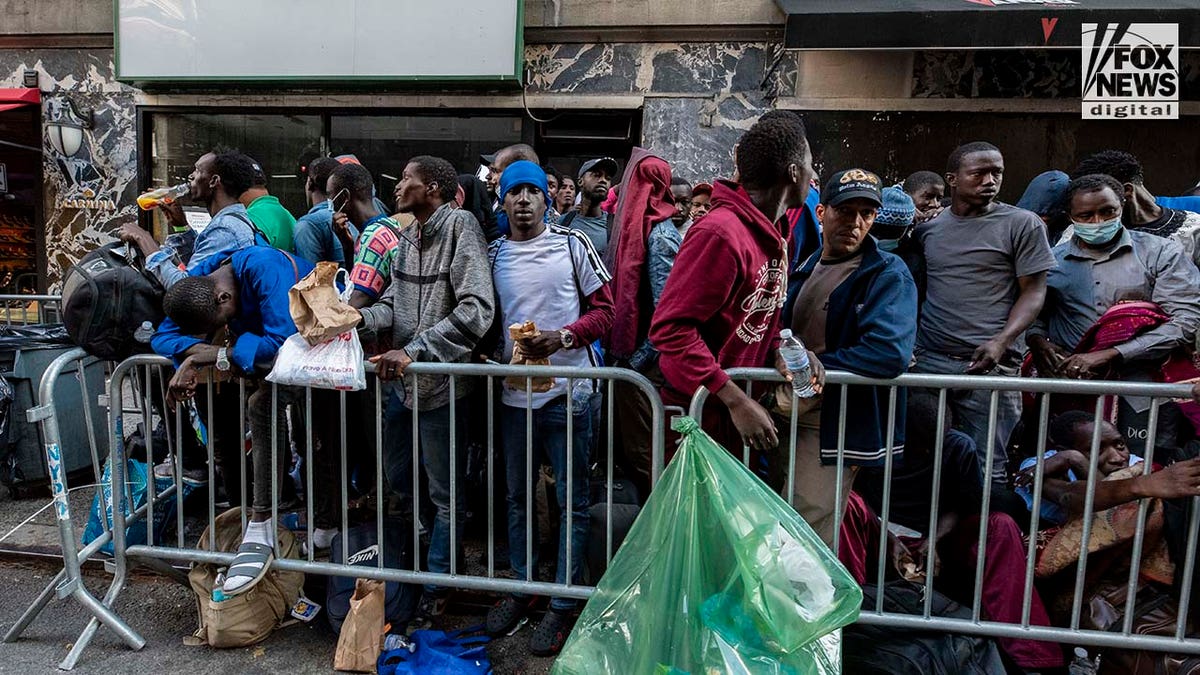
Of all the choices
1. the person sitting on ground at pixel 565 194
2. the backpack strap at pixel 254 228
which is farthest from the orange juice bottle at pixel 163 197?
the person sitting on ground at pixel 565 194

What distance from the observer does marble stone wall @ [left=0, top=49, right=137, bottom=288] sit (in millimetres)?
9188

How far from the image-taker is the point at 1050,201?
499cm

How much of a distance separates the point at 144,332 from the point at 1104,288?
4683 mm

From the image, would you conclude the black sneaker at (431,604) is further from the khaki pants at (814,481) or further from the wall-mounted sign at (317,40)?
the wall-mounted sign at (317,40)

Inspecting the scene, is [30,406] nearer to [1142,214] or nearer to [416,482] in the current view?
[416,482]

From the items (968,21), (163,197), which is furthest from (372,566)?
(968,21)

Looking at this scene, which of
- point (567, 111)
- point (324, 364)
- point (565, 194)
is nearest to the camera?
point (324, 364)

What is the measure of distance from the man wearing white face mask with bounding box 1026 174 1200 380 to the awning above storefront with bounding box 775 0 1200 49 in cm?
325

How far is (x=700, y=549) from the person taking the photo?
2416 millimetres

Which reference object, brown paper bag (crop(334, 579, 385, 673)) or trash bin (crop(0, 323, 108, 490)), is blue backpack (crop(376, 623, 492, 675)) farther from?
trash bin (crop(0, 323, 108, 490))

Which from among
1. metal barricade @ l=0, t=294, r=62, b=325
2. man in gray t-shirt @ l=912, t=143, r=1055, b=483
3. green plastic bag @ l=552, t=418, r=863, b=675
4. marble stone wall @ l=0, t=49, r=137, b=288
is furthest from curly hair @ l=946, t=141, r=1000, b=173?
marble stone wall @ l=0, t=49, r=137, b=288

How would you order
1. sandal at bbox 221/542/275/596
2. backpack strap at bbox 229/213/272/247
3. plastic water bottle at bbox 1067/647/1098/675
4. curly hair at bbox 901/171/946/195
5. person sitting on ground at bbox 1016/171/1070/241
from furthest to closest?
curly hair at bbox 901/171/946/195
person sitting on ground at bbox 1016/171/1070/241
backpack strap at bbox 229/213/272/247
sandal at bbox 221/542/275/596
plastic water bottle at bbox 1067/647/1098/675

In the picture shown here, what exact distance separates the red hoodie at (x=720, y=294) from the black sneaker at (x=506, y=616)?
1.37 m

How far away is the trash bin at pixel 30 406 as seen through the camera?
196 inches
